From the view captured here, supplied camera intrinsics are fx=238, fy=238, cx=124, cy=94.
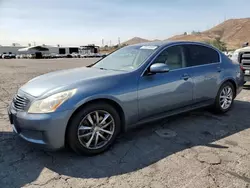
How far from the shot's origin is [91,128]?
128 inches

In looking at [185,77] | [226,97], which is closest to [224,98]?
[226,97]

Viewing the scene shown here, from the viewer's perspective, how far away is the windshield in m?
3.92

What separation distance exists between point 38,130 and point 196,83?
9.27ft

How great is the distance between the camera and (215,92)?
4770 millimetres

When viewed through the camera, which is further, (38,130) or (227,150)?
(227,150)

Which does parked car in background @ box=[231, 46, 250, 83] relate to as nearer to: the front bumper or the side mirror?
the side mirror

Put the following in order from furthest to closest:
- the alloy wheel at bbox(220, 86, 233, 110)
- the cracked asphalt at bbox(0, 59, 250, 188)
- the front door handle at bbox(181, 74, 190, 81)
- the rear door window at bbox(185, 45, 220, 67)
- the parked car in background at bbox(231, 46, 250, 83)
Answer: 1. the parked car in background at bbox(231, 46, 250, 83)
2. the alloy wheel at bbox(220, 86, 233, 110)
3. the rear door window at bbox(185, 45, 220, 67)
4. the front door handle at bbox(181, 74, 190, 81)
5. the cracked asphalt at bbox(0, 59, 250, 188)

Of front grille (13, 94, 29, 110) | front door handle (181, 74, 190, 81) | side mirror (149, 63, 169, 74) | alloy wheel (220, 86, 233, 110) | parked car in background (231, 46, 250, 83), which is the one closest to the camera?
front grille (13, 94, 29, 110)

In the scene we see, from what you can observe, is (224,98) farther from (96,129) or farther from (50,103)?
(50,103)

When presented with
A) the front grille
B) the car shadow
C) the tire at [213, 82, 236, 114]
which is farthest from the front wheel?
the front grille

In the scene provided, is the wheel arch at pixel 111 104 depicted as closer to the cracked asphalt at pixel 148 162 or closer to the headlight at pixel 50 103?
the headlight at pixel 50 103

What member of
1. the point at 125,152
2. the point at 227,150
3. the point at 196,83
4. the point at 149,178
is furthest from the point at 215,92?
the point at 149,178

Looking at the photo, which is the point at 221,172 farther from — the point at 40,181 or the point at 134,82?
the point at 40,181

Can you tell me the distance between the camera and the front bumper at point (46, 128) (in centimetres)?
292
